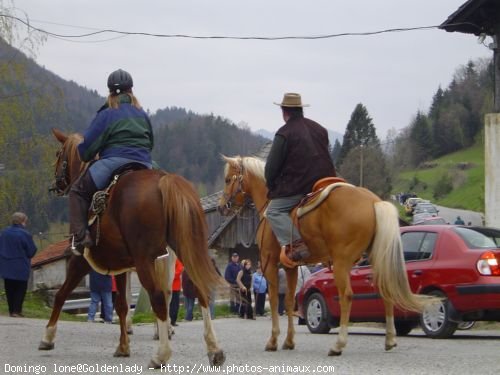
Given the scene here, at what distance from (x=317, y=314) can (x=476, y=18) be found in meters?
10.5

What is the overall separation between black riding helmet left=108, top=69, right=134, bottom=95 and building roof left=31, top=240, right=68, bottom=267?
38259mm

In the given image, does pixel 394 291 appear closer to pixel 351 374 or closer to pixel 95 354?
pixel 351 374

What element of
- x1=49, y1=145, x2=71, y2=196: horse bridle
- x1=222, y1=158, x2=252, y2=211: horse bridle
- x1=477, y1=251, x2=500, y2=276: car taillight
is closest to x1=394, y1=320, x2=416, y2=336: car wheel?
x1=477, y1=251, x2=500, y2=276: car taillight

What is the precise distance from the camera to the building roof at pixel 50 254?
1973 inches

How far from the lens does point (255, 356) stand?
10.5m

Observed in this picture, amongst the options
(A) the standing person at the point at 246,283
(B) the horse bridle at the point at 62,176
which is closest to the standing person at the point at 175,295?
(A) the standing person at the point at 246,283

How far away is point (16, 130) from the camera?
27.4 metres

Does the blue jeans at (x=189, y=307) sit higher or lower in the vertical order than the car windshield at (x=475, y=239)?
lower

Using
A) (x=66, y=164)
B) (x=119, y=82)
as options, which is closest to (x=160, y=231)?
(x=119, y=82)

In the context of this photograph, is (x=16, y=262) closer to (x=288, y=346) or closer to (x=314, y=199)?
(x=288, y=346)

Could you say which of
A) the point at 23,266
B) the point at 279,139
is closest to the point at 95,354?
the point at 279,139

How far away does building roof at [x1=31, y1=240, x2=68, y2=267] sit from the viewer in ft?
164

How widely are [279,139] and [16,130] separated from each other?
58.0 ft

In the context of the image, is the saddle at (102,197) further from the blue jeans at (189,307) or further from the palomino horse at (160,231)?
the blue jeans at (189,307)
